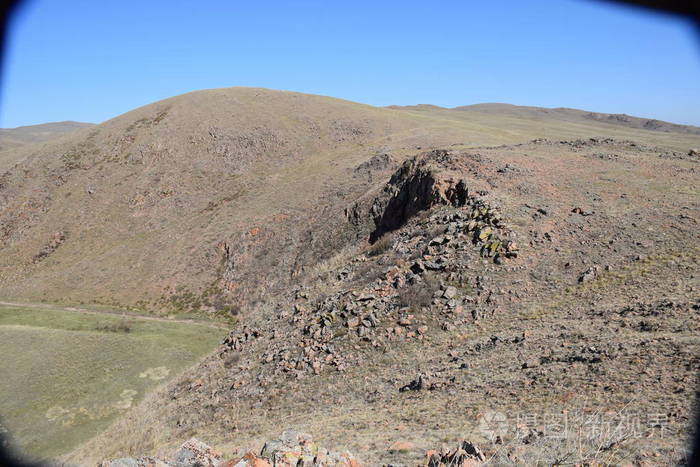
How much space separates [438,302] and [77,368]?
1780cm

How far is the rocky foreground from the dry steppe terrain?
1.54 ft

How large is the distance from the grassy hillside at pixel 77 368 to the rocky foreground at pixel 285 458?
39.1ft

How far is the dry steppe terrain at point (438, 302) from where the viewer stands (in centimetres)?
793

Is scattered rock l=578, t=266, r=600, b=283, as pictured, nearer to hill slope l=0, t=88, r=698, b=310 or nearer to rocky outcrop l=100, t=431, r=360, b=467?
rocky outcrop l=100, t=431, r=360, b=467

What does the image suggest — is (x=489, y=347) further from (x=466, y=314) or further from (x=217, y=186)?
(x=217, y=186)

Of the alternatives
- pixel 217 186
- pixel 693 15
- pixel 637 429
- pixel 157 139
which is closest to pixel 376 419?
pixel 637 429

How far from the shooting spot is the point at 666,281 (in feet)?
40.7

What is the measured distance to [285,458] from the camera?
6.12 metres

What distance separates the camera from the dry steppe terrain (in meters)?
7.93

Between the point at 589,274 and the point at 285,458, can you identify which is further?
the point at 589,274

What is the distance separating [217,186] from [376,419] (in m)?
42.0

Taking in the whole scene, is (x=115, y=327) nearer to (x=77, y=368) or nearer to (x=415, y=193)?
(x=77, y=368)

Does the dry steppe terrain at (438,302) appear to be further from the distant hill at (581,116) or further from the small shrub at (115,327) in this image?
the distant hill at (581,116)

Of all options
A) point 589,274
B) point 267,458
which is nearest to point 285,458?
point 267,458
